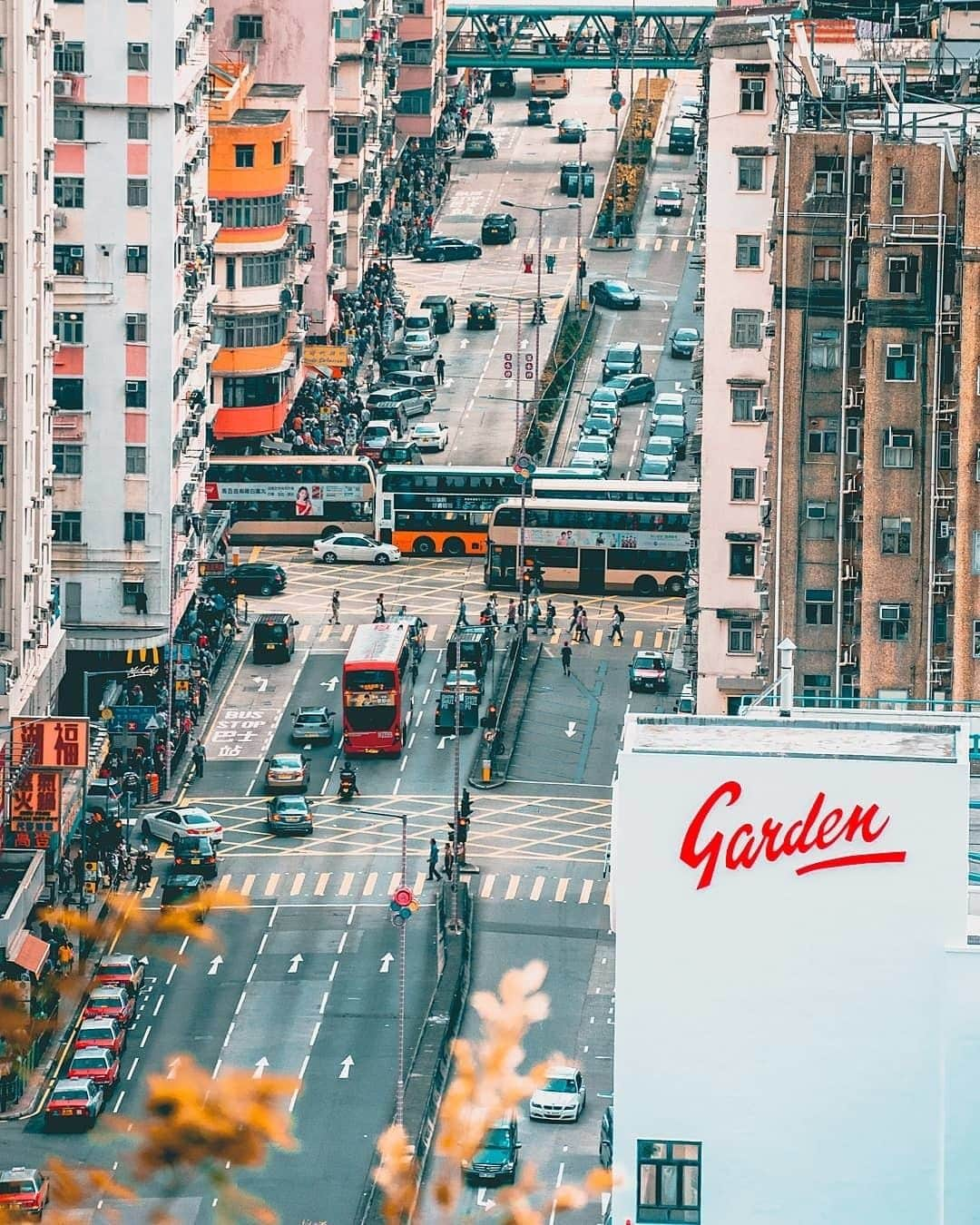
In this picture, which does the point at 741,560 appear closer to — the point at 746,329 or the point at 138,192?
the point at 746,329

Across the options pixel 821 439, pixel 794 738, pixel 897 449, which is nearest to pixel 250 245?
pixel 821 439

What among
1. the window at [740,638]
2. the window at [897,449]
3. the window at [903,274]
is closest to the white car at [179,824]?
the window at [740,638]

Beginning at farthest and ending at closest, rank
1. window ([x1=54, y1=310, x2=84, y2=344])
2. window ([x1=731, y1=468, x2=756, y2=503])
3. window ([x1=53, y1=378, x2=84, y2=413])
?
1. window ([x1=53, y1=378, x2=84, y2=413])
2. window ([x1=54, y1=310, x2=84, y2=344])
3. window ([x1=731, y1=468, x2=756, y2=503])

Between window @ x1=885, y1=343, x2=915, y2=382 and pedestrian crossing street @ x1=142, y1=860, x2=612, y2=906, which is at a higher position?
window @ x1=885, y1=343, x2=915, y2=382

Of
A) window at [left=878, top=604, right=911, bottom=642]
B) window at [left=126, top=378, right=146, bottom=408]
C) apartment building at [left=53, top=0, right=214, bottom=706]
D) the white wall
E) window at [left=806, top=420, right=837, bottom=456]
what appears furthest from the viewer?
window at [left=126, top=378, right=146, bottom=408]

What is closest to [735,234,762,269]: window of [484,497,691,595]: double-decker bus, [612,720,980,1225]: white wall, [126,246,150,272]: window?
[126,246,150,272]: window

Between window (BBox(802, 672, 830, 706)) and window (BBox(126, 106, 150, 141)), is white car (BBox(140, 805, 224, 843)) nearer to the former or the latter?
window (BBox(802, 672, 830, 706))
